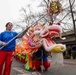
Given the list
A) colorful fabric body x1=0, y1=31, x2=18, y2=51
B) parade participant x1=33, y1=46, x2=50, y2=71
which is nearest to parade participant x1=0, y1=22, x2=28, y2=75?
colorful fabric body x1=0, y1=31, x2=18, y2=51

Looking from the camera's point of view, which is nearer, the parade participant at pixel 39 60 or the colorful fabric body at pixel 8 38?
the colorful fabric body at pixel 8 38

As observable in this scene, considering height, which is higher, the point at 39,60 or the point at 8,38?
the point at 8,38

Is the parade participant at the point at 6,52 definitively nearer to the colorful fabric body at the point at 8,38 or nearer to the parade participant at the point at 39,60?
the colorful fabric body at the point at 8,38

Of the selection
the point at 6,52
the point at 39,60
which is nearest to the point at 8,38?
the point at 6,52

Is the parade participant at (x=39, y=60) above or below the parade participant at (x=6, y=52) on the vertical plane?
below

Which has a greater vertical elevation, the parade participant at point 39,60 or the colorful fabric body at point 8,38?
the colorful fabric body at point 8,38

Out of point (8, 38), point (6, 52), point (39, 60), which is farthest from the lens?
point (39, 60)

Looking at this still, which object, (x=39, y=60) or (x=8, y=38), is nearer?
(x=8, y=38)

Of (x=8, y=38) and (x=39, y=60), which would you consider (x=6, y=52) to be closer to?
(x=8, y=38)

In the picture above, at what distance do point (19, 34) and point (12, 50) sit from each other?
45cm

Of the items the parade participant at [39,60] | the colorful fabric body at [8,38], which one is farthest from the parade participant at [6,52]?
the parade participant at [39,60]

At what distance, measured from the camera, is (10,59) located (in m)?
6.62

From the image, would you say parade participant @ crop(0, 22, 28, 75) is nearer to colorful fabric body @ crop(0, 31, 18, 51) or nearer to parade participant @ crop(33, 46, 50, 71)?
colorful fabric body @ crop(0, 31, 18, 51)

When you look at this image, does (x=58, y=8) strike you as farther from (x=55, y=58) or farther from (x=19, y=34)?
(x=55, y=58)
